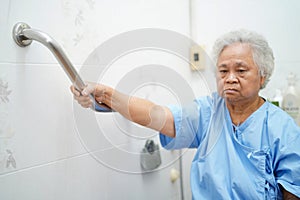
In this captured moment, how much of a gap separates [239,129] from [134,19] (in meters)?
0.61

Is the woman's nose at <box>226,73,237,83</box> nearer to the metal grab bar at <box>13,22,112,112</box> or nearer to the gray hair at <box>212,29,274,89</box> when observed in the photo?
the gray hair at <box>212,29,274,89</box>

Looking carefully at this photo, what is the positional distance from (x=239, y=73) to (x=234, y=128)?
0.21 m

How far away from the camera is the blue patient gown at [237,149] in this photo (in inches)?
31.9

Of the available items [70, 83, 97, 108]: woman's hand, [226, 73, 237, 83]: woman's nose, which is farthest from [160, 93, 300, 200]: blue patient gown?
[70, 83, 97, 108]: woman's hand

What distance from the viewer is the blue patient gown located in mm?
809

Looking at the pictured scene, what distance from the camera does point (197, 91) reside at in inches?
42.6

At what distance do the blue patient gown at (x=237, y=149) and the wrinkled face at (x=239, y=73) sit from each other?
0.08 metres

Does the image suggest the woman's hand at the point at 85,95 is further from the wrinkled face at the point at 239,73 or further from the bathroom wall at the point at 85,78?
the wrinkled face at the point at 239,73

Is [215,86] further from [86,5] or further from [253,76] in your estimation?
[86,5]

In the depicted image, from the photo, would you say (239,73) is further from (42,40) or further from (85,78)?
(42,40)

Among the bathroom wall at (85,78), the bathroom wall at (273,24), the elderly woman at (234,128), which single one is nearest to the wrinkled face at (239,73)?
the elderly woman at (234,128)

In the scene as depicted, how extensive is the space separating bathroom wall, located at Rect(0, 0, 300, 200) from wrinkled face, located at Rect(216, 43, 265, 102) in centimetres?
20

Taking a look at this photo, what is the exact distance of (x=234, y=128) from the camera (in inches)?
36.1

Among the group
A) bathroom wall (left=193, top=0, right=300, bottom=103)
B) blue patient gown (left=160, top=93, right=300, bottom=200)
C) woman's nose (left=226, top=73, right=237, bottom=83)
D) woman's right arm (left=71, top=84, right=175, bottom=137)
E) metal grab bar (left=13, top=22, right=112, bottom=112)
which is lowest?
blue patient gown (left=160, top=93, right=300, bottom=200)
